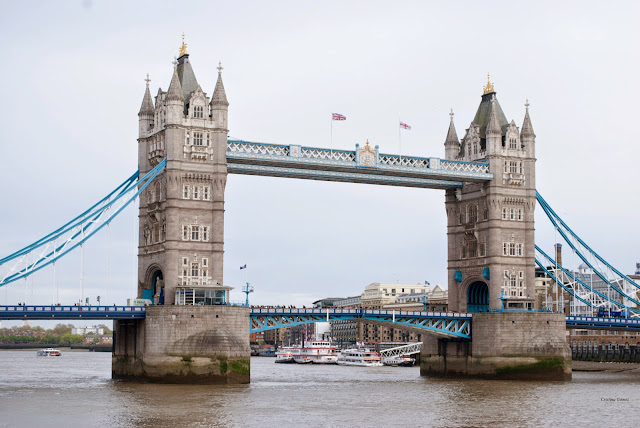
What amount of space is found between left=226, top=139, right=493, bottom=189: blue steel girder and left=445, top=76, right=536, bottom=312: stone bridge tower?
1.89 m

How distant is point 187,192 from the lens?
80.0 meters

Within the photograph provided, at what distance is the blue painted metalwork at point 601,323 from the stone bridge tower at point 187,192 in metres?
34.7

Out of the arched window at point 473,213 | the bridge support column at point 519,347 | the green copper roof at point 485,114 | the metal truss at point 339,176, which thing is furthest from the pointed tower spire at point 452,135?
the bridge support column at point 519,347

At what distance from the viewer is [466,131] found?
97.4 m

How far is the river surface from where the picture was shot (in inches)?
2084

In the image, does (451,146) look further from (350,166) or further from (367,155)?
(350,166)

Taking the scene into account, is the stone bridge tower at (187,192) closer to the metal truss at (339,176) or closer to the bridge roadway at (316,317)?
the metal truss at (339,176)

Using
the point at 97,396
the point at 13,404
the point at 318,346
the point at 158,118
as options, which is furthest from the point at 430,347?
the point at 318,346

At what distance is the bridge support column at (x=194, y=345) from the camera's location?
74.2 m

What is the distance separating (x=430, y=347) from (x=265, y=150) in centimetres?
2644

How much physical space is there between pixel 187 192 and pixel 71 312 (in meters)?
13.0

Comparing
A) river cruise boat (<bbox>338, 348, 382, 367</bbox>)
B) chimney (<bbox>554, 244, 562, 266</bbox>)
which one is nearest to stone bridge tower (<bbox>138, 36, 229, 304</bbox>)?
river cruise boat (<bbox>338, 348, 382, 367</bbox>)

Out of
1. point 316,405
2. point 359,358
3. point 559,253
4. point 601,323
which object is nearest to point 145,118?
point 316,405

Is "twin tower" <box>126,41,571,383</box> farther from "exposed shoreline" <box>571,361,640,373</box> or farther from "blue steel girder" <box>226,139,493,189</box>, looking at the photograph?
"exposed shoreline" <box>571,361,640,373</box>
